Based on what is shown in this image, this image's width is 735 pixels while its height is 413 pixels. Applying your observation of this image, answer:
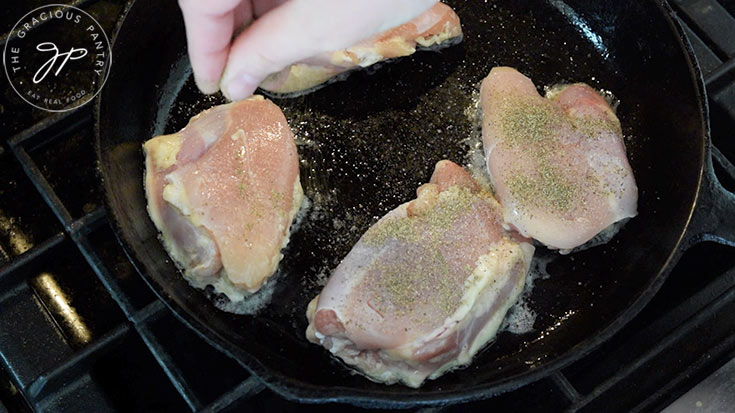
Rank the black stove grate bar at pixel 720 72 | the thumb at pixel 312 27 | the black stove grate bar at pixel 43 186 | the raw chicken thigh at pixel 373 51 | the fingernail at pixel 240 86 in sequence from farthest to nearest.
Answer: the black stove grate bar at pixel 720 72 → the raw chicken thigh at pixel 373 51 → the black stove grate bar at pixel 43 186 → the fingernail at pixel 240 86 → the thumb at pixel 312 27

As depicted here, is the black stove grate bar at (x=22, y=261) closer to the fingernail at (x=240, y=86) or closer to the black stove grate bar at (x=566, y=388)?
the fingernail at (x=240, y=86)

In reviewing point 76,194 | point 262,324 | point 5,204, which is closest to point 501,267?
point 262,324

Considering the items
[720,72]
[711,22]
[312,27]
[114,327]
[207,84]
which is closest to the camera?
[312,27]

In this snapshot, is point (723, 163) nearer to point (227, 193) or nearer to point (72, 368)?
point (227, 193)

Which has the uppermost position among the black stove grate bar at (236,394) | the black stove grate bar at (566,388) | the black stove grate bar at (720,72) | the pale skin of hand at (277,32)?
the pale skin of hand at (277,32)

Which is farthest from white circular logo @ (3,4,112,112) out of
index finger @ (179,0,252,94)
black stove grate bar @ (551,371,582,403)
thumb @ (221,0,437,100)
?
black stove grate bar @ (551,371,582,403)

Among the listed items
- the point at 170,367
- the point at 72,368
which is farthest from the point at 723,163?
the point at 72,368

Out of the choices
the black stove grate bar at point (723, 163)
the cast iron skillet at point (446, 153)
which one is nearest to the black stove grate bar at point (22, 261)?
the cast iron skillet at point (446, 153)
